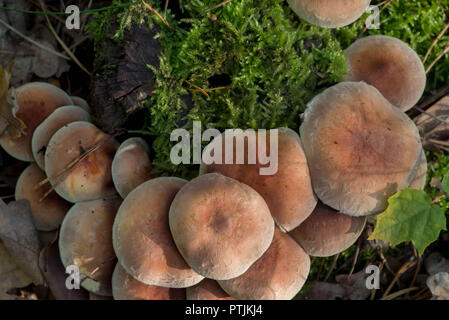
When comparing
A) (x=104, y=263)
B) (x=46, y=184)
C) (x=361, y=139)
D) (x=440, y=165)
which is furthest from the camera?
(x=440, y=165)

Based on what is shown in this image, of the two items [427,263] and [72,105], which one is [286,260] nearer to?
[427,263]

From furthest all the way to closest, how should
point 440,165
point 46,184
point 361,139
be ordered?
point 440,165, point 46,184, point 361,139

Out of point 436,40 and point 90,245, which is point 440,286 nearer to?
point 436,40

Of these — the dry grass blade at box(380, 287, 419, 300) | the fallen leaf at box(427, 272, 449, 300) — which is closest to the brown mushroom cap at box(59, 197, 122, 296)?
the dry grass blade at box(380, 287, 419, 300)

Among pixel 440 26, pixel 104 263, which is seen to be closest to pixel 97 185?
pixel 104 263

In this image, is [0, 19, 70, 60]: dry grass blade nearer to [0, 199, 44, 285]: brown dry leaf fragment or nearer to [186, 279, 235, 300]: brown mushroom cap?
[0, 199, 44, 285]: brown dry leaf fragment
